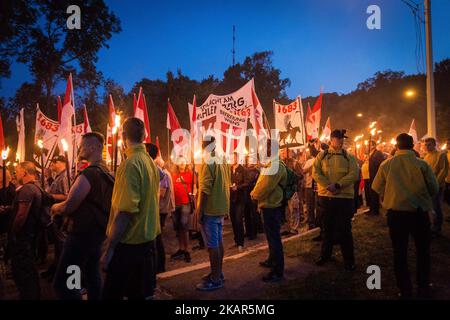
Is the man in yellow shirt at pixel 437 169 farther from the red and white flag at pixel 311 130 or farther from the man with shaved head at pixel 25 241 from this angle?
the man with shaved head at pixel 25 241

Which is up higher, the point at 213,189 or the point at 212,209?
the point at 213,189

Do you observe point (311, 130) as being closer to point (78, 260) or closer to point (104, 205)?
point (104, 205)

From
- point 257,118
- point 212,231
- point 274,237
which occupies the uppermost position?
point 257,118

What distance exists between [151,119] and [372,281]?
1399 inches

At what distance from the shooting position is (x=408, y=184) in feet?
15.5

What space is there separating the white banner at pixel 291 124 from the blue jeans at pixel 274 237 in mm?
5039

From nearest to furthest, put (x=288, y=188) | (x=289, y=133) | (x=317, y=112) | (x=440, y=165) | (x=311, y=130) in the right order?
(x=288, y=188) → (x=440, y=165) → (x=289, y=133) → (x=317, y=112) → (x=311, y=130)

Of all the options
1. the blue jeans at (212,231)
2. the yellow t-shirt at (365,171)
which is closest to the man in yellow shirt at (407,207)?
the blue jeans at (212,231)

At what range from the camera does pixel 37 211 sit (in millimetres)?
4676

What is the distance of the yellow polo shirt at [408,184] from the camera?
15.2 feet

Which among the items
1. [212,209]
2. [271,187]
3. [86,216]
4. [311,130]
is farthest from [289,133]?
[86,216]

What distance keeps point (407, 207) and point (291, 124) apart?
24.0 ft

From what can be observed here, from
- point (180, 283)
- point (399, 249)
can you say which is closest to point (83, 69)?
point (180, 283)
